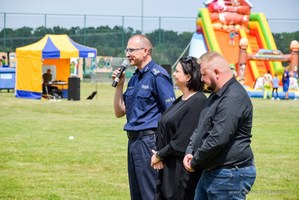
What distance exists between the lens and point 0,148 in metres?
14.5

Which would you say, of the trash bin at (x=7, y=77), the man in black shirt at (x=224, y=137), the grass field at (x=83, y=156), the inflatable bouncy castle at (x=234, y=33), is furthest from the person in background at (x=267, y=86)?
the man in black shirt at (x=224, y=137)

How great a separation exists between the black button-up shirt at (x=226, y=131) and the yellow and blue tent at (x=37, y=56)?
26170 millimetres

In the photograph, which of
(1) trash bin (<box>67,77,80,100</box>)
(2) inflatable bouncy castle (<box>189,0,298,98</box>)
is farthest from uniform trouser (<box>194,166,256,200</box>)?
(2) inflatable bouncy castle (<box>189,0,298,98</box>)

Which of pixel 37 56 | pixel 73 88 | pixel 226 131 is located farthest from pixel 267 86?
pixel 226 131

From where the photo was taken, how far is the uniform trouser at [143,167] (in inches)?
267

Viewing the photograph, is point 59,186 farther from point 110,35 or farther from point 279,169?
point 110,35

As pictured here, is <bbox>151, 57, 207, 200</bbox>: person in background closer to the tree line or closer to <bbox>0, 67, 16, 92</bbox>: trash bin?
<bbox>0, 67, 16, 92</bbox>: trash bin

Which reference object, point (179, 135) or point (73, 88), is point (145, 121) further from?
point (73, 88)

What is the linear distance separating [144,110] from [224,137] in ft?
5.59

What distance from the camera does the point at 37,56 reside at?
3167 centimetres

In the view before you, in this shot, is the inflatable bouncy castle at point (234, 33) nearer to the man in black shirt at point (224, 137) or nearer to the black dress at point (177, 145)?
the black dress at point (177, 145)

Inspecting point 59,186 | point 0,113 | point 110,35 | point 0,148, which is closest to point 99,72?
point 110,35

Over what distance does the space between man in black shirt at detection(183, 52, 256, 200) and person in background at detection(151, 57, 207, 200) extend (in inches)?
23.2

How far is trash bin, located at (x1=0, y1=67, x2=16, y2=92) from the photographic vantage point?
3778cm
